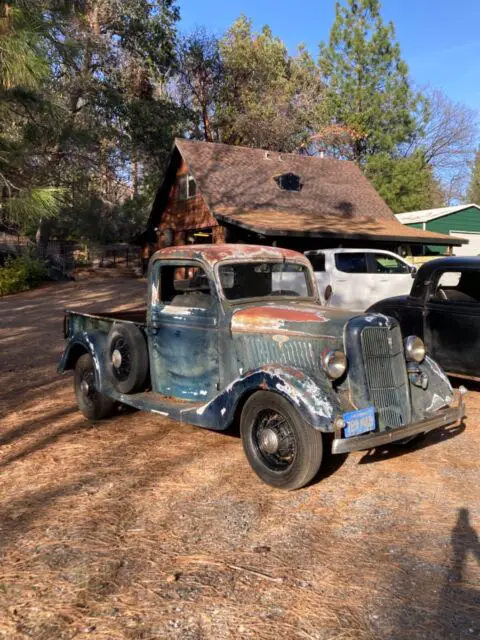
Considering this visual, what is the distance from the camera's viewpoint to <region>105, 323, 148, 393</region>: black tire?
552 cm

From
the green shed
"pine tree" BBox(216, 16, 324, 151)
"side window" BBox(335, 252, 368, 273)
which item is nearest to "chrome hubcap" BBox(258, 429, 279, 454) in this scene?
"side window" BBox(335, 252, 368, 273)

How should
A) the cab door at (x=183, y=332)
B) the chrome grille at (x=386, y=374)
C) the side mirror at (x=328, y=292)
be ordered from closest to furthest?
the chrome grille at (x=386, y=374) → the cab door at (x=183, y=332) → the side mirror at (x=328, y=292)

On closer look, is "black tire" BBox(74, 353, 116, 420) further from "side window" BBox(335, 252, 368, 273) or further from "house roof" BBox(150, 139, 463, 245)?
"house roof" BBox(150, 139, 463, 245)

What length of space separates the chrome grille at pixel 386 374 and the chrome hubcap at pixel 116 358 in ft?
8.16

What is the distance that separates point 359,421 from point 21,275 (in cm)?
2240

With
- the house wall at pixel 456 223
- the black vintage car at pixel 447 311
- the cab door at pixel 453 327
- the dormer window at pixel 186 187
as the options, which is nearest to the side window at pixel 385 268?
the black vintage car at pixel 447 311

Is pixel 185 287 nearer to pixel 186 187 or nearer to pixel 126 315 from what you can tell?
pixel 126 315

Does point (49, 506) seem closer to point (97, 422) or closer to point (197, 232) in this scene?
point (97, 422)

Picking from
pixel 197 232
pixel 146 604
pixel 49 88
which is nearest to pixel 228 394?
pixel 146 604

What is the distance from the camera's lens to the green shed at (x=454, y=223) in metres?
27.0

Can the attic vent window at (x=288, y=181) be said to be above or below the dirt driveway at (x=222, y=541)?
above

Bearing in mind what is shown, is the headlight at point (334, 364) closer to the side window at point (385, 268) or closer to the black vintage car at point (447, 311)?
the black vintage car at point (447, 311)

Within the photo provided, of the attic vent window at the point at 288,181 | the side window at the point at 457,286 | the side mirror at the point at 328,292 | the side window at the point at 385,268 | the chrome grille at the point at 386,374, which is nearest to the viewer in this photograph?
the chrome grille at the point at 386,374

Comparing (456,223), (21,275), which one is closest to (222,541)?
(21,275)
